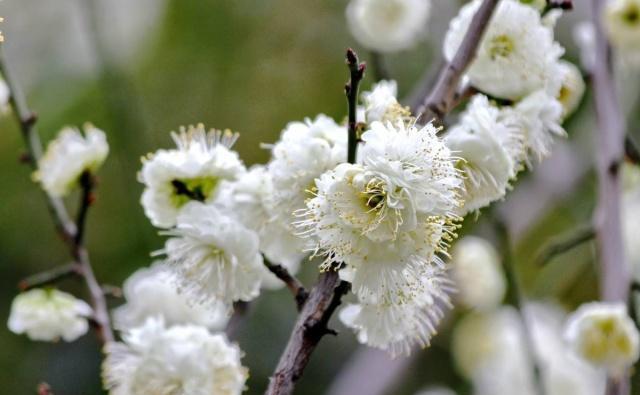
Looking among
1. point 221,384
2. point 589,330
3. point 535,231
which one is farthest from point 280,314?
point 221,384

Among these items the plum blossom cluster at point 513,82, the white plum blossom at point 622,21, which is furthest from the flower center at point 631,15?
the plum blossom cluster at point 513,82

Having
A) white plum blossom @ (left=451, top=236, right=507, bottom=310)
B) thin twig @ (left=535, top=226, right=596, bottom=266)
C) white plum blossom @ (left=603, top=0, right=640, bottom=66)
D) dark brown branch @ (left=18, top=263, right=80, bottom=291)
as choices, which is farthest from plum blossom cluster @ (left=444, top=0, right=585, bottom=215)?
white plum blossom @ (left=451, top=236, right=507, bottom=310)

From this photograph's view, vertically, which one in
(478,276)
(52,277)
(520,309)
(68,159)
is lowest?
(478,276)

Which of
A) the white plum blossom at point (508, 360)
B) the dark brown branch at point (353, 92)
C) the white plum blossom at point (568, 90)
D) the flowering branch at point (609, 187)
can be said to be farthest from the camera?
the white plum blossom at point (508, 360)

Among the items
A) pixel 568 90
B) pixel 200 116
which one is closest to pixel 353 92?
pixel 568 90

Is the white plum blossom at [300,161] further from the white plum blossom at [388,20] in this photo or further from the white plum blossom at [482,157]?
the white plum blossom at [388,20]

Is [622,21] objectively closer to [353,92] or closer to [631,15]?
[631,15]
